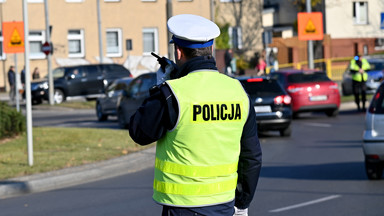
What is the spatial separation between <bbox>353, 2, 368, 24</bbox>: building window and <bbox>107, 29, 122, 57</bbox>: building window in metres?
16.6

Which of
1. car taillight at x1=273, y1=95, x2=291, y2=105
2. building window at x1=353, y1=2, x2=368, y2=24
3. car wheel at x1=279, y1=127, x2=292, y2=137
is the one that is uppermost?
building window at x1=353, y1=2, x2=368, y2=24

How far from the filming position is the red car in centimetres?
2433

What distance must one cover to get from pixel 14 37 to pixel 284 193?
268 inches

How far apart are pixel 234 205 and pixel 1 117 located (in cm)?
1341

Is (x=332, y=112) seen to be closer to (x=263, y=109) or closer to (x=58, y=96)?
(x=263, y=109)

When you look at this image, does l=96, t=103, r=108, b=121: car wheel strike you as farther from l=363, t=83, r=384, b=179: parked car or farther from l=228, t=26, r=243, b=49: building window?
l=228, t=26, r=243, b=49: building window

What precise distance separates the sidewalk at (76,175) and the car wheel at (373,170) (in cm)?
418

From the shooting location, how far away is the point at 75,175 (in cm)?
1323

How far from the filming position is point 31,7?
41656mm

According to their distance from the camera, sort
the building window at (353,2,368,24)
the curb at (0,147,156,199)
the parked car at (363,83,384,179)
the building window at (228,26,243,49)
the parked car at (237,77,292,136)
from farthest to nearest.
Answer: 1. the building window at (353,2,368,24)
2. the building window at (228,26,243,49)
3. the parked car at (237,77,292,136)
4. the curb at (0,147,156,199)
5. the parked car at (363,83,384,179)

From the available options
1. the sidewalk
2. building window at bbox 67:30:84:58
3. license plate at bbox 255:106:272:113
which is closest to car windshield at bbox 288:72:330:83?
license plate at bbox 255:106:272:113

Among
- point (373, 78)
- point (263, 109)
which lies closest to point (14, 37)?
point (263, 109)

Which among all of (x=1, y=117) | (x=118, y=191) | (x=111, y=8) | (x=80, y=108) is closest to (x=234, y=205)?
(x=118, y=191)

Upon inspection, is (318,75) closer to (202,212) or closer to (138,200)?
(138,200)
